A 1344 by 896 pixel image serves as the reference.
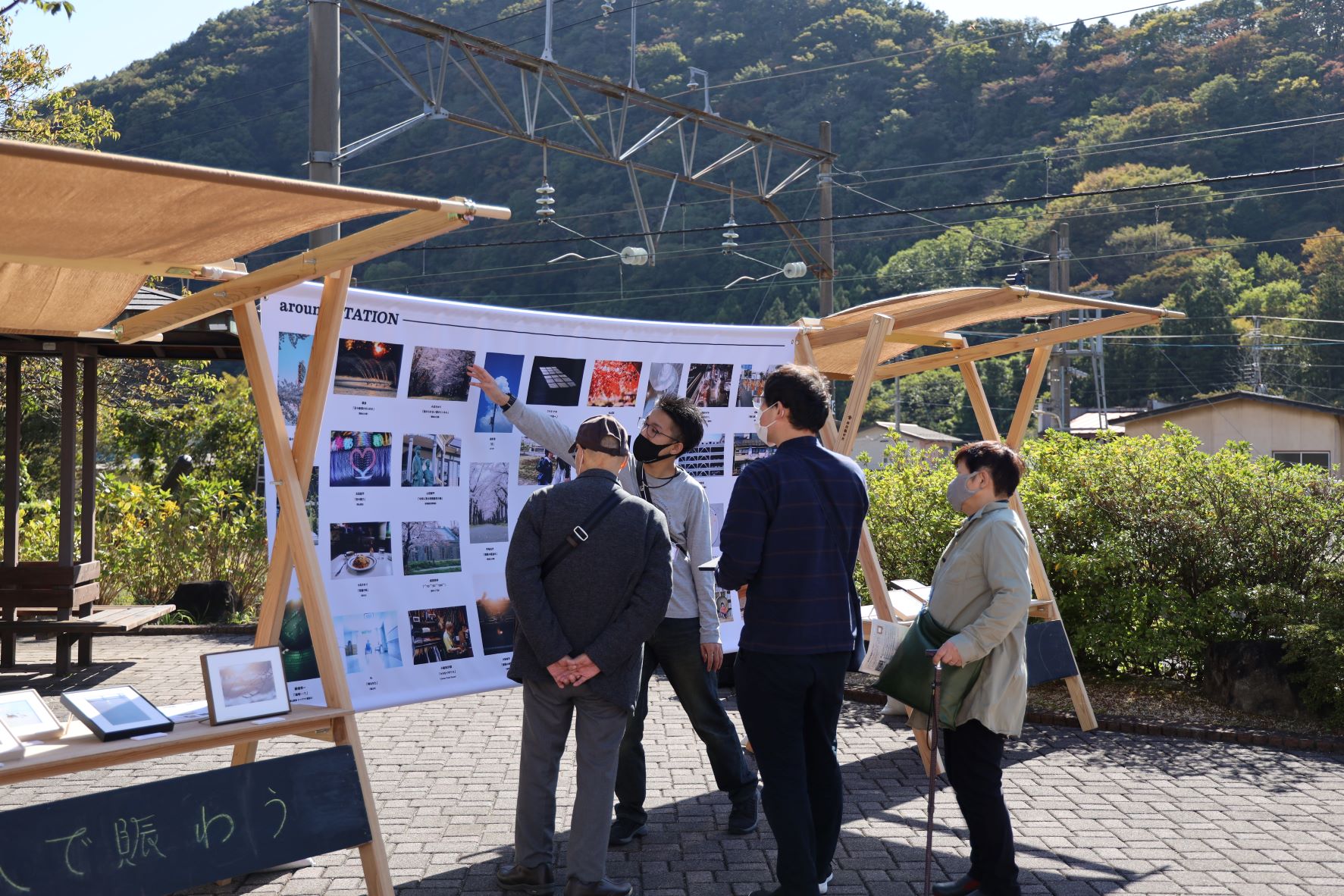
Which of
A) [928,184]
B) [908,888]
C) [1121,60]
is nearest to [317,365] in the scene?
[908,888]

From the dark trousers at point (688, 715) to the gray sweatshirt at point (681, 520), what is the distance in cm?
7

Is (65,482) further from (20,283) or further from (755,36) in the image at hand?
(755,36)

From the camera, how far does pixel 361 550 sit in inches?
185

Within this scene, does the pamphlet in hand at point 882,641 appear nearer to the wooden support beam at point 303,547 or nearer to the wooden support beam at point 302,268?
the wooden support beam at point 303,547

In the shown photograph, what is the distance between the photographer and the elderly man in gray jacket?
411 cm

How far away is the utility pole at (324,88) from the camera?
960 cm

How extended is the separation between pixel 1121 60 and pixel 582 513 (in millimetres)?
59340

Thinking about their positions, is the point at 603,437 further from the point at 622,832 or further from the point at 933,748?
the point at 622,832

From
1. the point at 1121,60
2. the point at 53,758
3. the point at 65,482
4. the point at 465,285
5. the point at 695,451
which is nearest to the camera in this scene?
the point at 53,758

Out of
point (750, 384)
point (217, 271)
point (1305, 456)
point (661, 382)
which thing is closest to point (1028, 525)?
point (750, 384)

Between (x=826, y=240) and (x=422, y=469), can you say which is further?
(x=826, y=240)

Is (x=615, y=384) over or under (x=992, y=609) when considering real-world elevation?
over

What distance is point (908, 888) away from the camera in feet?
15.1

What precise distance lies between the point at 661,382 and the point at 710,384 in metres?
0.40
